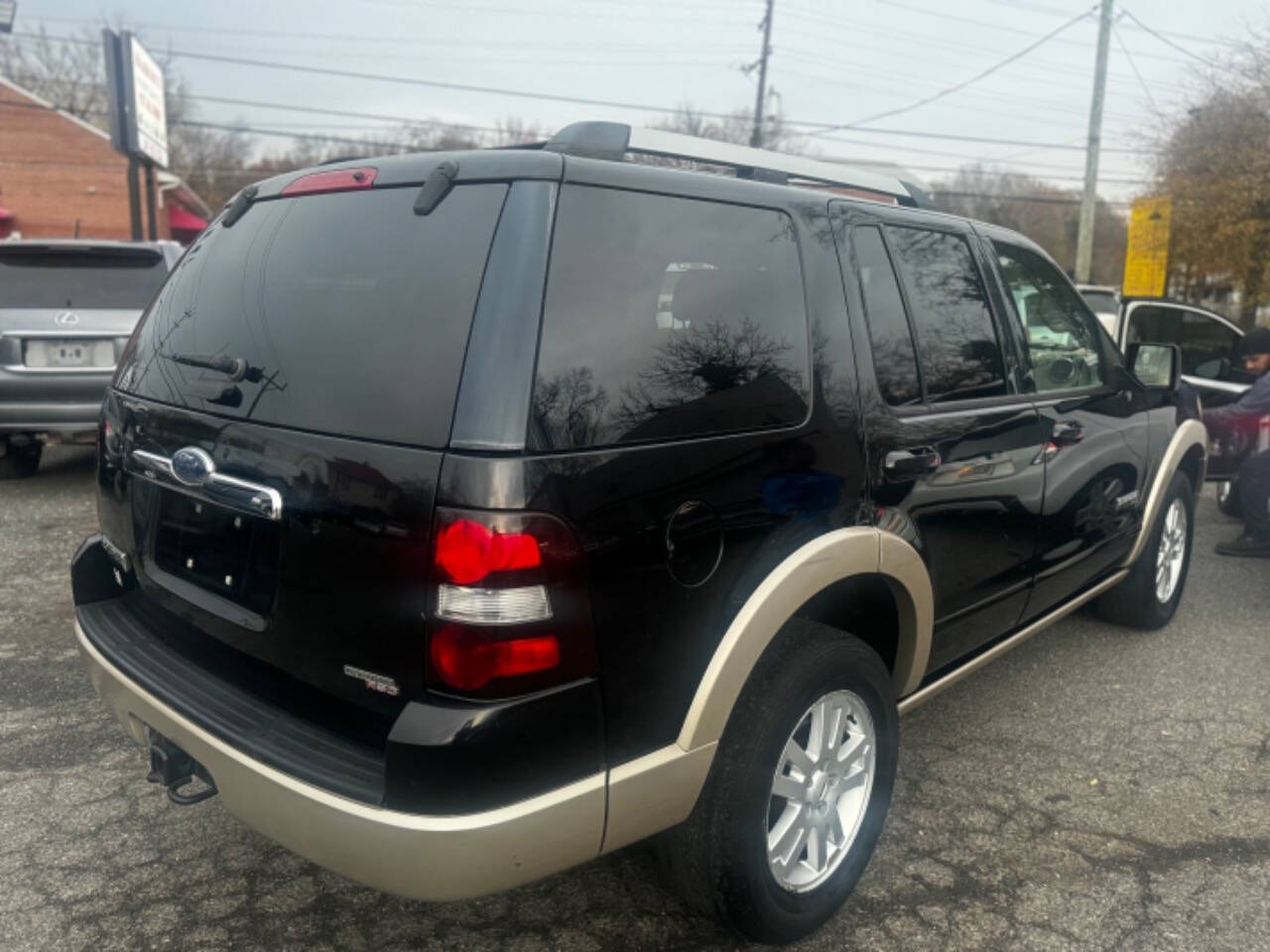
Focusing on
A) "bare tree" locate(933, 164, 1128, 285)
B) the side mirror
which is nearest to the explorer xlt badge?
the side mirror

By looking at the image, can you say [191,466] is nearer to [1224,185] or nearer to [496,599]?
[496,599]

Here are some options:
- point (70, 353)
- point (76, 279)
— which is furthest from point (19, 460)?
point (76, 279)

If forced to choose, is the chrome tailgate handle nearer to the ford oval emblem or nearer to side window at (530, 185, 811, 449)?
the ford oval emblem

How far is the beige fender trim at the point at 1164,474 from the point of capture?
4.22 m

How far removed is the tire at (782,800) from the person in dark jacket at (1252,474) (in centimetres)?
432

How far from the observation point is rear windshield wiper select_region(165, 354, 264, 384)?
2158 millimetres

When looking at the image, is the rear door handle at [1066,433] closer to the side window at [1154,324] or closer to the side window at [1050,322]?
the side window at [1050,322]

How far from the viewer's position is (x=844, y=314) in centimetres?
251

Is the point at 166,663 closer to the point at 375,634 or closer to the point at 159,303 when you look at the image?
the point at 375,634

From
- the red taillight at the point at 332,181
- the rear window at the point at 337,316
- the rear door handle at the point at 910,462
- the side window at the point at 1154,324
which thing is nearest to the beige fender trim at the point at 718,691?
the rear door handle at the point at 910,462

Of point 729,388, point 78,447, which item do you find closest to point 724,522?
point 729,388

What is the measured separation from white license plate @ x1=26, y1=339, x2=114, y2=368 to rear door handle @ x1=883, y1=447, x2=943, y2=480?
577 centimetres

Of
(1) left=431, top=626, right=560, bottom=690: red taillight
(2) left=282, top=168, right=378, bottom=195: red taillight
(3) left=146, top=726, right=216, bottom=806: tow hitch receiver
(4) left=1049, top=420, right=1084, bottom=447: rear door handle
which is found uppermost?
(2) left=282, top=168, right=378, bottom=195: red taillight

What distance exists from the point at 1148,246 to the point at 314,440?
1761cm
